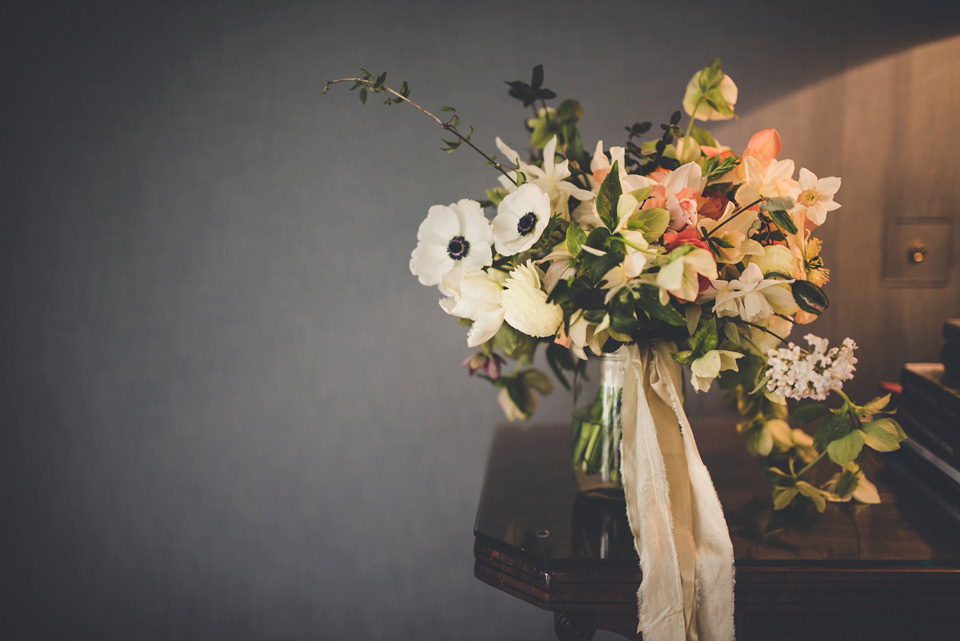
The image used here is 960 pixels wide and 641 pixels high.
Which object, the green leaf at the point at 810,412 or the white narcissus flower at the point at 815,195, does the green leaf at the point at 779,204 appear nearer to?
the white narcissus flower at the point at 815,195

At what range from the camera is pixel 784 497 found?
0.73 m

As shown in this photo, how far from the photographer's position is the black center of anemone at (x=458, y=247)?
69 centimetres

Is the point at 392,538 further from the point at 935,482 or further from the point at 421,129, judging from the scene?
the point at 935,482

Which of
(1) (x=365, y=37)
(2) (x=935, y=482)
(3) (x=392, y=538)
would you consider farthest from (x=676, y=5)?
(3) (x=392, y=538)

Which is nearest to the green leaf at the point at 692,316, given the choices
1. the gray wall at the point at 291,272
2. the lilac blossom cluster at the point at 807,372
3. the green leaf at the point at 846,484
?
the lilac blossom cluster at the point at 807,372

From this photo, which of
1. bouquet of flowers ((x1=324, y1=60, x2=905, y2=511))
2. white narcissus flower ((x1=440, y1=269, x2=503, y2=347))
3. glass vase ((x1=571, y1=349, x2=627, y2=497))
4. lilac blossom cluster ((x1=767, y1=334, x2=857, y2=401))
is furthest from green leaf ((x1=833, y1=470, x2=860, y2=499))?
white narcissus flower ((x1=440, y1=269, x2=503, y2=347))

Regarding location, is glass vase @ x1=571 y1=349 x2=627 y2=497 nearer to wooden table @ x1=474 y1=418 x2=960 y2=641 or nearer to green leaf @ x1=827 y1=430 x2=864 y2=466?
wooden table @ x1=474 y1=418 x2=960 y2=641

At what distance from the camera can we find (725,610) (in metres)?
0.63

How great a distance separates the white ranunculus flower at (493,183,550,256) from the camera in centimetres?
63

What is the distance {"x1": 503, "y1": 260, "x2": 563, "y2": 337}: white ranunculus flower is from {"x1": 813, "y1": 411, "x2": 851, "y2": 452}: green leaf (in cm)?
35

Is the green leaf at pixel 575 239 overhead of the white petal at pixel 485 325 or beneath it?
overhead

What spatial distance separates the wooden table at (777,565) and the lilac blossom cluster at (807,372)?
0.17 metres

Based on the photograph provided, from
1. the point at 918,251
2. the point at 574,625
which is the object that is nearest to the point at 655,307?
the point at 574,625

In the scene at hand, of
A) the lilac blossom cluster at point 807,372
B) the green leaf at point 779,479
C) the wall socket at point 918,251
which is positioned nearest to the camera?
the lilac blossom cluster at point 807,372
